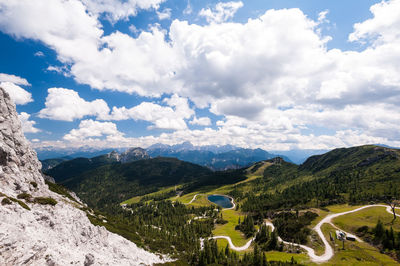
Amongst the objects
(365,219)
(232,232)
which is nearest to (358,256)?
(365,219)

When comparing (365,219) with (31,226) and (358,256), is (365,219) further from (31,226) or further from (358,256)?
(31,226)

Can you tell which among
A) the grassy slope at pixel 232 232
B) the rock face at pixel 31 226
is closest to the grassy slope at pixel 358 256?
the grassy slope at pixel 232 232

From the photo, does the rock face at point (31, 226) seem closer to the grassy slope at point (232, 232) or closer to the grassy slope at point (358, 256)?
the grassy slope at point (358, 256)

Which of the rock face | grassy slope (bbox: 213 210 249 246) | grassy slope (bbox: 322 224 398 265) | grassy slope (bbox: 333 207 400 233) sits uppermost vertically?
the rock face

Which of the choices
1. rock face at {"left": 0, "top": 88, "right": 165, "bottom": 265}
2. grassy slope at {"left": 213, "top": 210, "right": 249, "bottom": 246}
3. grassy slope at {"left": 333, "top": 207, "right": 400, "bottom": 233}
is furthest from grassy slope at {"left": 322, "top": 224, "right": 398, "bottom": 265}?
rock face at {"left": 0, "top": 88, "right": 165, "bottom": 265}

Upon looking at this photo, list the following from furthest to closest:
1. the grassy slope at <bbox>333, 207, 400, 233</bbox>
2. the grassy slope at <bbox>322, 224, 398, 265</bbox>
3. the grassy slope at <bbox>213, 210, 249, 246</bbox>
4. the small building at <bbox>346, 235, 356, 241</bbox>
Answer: the grassy slope at <bbox>213, 210, 249, 246</bbox> < the grassy slope at <bbox>333, 207, 400, 233</bbox> < the small building at <bbox>346, 235, 356, 241</bbox> < the grassy slope at <bbox>322, 224, 398, 265</bbox>

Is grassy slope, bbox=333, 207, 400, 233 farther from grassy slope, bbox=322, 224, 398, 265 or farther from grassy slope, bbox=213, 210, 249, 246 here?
grassy slope, bbox=213, 210, 249, 246

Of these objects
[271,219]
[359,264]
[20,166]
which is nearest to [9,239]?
[20,166]

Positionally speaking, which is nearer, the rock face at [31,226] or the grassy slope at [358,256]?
the rock face at [31,226]
